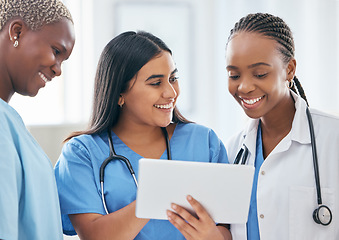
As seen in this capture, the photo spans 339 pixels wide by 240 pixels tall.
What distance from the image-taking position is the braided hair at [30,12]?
100 centimetres

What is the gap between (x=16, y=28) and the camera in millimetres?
992

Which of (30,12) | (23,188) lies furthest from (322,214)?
(30,12)

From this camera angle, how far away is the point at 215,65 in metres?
3.74

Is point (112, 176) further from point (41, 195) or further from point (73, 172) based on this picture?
point (41, 195)

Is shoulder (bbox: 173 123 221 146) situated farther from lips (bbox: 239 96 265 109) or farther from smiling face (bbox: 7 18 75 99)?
smiling face (bbox: 7 18 75 99)

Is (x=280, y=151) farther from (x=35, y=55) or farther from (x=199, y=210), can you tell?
(x=35, y=55)

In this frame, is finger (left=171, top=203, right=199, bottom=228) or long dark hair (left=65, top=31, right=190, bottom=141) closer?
finger (left=171, top=203, right=199, bottom=228)

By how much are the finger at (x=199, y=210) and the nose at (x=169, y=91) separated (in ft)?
1.31

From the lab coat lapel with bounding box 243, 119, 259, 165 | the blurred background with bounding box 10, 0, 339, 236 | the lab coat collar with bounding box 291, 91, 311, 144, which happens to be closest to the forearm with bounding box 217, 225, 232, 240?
the lab coat lapel with bounding box 243, 119, 259, 165

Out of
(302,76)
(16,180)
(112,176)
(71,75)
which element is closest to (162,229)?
(112,176)

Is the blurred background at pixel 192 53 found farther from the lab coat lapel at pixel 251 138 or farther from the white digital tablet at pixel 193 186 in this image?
the white digital tablet at pixel 193 186

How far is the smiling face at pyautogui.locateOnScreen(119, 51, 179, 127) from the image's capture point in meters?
1.34

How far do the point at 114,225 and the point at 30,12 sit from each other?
61 centimetres

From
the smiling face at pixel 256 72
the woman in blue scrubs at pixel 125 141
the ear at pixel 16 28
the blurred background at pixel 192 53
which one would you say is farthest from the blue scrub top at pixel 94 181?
the blurred background at pixel 192 53
